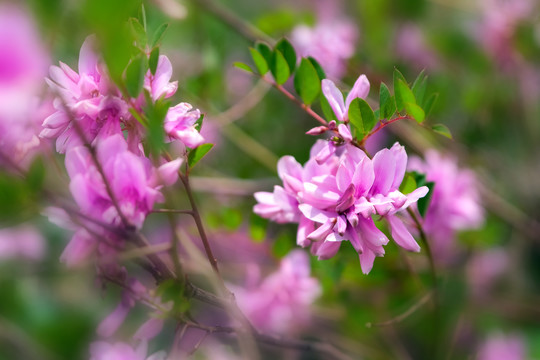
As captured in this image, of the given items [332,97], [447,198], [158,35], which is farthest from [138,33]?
[447,198]

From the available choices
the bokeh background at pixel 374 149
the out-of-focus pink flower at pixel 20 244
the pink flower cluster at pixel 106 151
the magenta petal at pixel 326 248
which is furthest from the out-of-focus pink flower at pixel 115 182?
the out-of-focus pink flower at pixel 20 244

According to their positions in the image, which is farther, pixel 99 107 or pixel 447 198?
pixel 447 198

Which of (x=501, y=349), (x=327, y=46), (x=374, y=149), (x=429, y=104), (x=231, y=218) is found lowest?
(x=501, y=349)

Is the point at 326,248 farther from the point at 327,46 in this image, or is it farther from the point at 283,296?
the point at 327,46

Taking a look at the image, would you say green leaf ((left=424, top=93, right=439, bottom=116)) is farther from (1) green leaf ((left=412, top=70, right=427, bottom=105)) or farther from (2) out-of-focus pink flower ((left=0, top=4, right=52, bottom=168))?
(2) out-of-focus pink flower ((left=0, top=4, right=52, bottom=168))

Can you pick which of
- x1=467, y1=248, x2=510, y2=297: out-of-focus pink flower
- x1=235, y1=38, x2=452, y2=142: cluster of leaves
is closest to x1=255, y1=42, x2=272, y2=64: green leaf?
x1=235, y1=38, x2=452, y2=142: cluster of leaves
